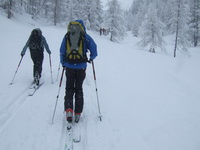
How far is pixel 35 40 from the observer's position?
19.7ft

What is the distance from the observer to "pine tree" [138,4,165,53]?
27.8 m

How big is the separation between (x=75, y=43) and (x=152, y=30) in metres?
28.7

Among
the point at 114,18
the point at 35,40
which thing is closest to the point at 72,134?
the point at 35,40

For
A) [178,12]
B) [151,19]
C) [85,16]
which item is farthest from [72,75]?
[85,16]

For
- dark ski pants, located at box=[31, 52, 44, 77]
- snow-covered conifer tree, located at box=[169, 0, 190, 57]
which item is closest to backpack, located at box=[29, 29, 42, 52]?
dark ski pants, located at box=[31, 52, 44, 77]

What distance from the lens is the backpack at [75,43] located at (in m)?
3.60

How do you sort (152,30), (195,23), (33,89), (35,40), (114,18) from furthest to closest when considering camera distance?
1. (195,23)
2. (114,18)
3. (152,30)
4. (35,40)
5. (33,89)

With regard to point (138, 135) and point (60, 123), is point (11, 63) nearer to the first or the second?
point (60, 123)

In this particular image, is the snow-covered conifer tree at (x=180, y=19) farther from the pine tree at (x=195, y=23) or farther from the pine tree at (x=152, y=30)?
the pine tree at (x=195, y=23)

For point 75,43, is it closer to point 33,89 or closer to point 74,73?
point 74,73

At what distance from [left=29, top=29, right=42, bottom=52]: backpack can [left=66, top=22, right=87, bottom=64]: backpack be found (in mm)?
3027

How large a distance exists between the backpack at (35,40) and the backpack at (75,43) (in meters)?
3.03

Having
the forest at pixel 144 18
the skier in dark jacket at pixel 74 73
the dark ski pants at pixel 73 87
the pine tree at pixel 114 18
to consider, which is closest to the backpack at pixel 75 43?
the skier in dark jacket at pixel 74 73

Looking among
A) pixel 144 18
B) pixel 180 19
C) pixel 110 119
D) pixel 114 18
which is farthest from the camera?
pixel 144 18
